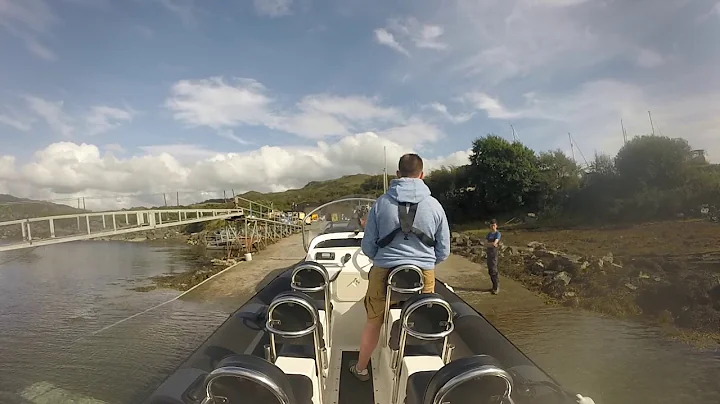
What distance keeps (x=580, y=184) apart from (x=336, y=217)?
39285mm

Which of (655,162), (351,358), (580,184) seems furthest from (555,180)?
(351,358)

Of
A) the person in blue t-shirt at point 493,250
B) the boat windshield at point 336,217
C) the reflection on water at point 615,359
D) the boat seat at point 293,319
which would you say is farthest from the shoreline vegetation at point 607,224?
the boat seat at point 293,319

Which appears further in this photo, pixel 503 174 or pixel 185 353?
pixel 503 174

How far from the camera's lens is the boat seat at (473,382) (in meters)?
1.87

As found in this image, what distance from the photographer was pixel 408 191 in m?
3.51

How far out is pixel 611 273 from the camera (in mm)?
14328

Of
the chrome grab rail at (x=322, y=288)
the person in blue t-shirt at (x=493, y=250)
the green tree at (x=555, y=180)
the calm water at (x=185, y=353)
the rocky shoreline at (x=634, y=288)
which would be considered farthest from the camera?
the green tree at (x=555, y=180)

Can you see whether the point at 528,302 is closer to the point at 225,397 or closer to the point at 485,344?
the point at 485,344

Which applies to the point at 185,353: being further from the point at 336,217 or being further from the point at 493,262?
the point at 493,262

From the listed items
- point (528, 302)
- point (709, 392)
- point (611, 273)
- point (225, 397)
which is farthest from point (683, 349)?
point (225, 397)

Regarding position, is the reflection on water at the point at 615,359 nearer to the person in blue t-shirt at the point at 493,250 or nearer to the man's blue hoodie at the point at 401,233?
the person in blue t-shirt at the point at 493,250

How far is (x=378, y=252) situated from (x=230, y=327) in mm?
1292

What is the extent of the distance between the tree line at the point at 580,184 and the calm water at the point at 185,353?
25799 mm

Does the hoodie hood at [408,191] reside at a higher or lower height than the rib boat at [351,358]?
higher
